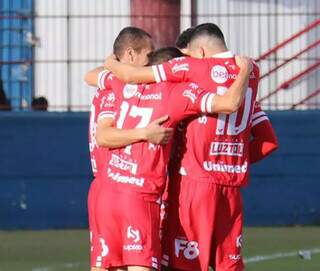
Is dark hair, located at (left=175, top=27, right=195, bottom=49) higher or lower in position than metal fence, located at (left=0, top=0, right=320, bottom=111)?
higher

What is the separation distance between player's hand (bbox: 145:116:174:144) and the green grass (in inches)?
181

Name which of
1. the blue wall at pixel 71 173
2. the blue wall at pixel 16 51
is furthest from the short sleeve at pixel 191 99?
the blue wall at pixel 16 51

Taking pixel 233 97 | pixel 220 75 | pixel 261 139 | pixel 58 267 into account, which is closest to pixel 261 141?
pixel 261 139

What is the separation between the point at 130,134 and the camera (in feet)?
24.7

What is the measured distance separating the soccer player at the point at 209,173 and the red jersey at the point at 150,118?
129 millimetres

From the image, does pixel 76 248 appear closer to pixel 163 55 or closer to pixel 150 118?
pixel 163 55

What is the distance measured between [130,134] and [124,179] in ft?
0.90

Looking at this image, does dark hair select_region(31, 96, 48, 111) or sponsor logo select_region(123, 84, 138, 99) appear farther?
dark hair select_region(31, 96, 48, 111)

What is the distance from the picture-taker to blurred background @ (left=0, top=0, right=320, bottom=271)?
1559 centimetres

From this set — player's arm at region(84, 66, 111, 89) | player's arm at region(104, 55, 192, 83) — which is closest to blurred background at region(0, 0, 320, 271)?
player's arm at region(84, 66, 111, 89)

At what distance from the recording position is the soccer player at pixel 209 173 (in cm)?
772

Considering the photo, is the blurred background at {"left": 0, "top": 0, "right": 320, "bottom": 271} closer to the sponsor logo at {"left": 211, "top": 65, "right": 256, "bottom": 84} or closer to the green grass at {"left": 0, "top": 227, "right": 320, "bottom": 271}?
the green grass at {"left": 0, "top": 227, "right": 320, "bottom": 271}

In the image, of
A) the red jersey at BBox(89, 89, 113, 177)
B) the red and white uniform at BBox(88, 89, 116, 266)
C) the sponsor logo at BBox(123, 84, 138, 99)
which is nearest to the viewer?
the sponsor logo at BBox(123, 84, 138, 99)

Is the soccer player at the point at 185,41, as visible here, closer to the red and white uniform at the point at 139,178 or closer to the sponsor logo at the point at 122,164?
the red and white uniform at the point at 139,178
